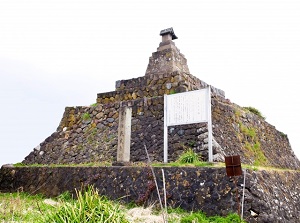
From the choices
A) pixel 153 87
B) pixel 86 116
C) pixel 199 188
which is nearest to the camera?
pixel 199 188

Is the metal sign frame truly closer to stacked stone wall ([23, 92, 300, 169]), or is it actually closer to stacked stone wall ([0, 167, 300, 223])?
stacked stone wall ([23, 92, 300, 169])

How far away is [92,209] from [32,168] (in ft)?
19.7

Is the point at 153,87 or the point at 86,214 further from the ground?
the point at 153,87

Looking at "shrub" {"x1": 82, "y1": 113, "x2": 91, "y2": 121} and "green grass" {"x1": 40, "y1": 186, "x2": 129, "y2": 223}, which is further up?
"shrub" {"x1": 82, "y1": 113, "x2": 91, "y2": 121}

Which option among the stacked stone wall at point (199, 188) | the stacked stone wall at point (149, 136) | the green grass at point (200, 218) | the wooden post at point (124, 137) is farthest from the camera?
the stacked stone wall at point (149, 136)

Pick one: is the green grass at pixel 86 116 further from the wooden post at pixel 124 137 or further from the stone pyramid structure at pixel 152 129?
the wooden post at pixel 124 137

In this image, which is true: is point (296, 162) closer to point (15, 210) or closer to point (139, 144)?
point (139, 144)

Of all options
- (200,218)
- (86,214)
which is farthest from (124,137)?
(86,214)

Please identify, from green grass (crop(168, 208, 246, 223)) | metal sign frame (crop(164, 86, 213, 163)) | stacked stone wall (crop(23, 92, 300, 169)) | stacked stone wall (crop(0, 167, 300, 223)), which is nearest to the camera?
green grass (crop(168, 208, 246, 223))

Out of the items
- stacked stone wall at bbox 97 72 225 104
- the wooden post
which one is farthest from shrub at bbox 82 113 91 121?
the wooden post

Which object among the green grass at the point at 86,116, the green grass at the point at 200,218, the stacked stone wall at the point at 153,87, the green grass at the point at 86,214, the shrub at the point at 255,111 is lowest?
the green grass at the point at 200,218

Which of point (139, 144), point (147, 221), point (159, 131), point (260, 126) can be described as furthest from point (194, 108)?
point (260, 126)

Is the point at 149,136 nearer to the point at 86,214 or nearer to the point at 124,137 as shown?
the point at 124,137

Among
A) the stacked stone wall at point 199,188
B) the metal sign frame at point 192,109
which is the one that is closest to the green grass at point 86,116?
the stacked stone wall at point 199,188
